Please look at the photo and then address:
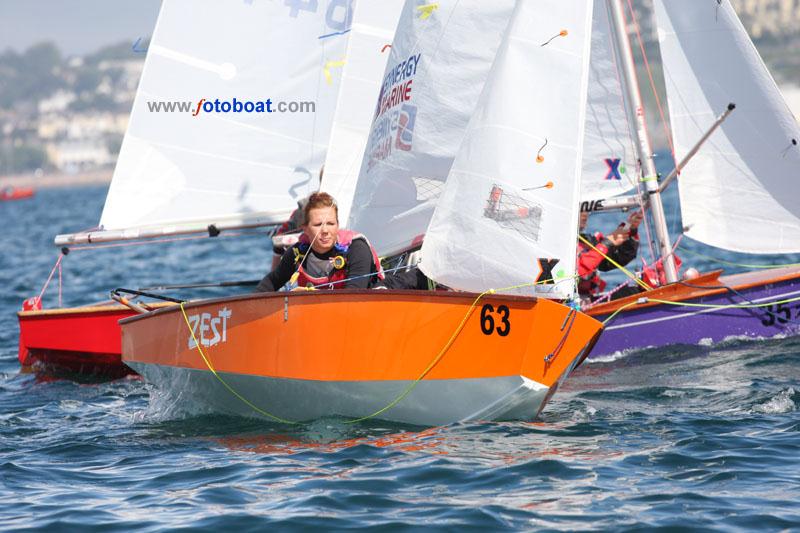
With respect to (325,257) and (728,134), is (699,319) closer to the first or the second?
(728,134)

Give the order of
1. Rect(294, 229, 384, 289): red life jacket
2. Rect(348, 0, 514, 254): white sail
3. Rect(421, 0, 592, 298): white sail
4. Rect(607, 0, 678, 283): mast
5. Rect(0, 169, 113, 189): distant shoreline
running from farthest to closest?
Rect(0, 169, 113, 189): distant shoreline
Rect(607, 0, 678, 283): mast
Rect(348, 0, 514, 254): white sail
Rect(294, 229, 384, 289): red life jacket
Rect(421, 0, 592, 298): white sail

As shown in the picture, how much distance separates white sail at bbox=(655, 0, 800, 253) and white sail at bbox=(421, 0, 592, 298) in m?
3.17

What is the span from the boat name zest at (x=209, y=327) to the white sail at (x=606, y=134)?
15.2ft

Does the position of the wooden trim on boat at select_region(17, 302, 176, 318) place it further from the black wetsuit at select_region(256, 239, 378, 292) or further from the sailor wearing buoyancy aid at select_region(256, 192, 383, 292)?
the sailor wearing buoyancy aid at select_region(256, 192, 383, 292)

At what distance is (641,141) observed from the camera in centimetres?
994

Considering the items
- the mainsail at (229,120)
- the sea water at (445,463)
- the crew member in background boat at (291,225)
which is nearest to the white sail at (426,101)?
the crew member in background boat at (291,225)

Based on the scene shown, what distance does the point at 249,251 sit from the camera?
24.6 metres

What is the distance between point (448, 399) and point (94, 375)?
14.3 ft

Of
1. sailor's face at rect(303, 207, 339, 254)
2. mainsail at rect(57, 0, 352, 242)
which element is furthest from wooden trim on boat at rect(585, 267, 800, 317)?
mainsail at rect(57, 0, 352, 242)

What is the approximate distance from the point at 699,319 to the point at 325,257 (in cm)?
355

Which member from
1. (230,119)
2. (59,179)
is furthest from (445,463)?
(59,179)

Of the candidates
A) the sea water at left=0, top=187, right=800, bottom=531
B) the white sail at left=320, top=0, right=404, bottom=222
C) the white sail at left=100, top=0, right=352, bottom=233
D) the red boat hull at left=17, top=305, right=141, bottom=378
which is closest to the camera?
the sea water at left=0, top=187, right=800, bottom=531

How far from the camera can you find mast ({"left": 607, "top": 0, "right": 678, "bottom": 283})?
9.85 m

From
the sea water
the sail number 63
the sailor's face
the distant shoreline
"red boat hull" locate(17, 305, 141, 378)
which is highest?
the distant shoreline
